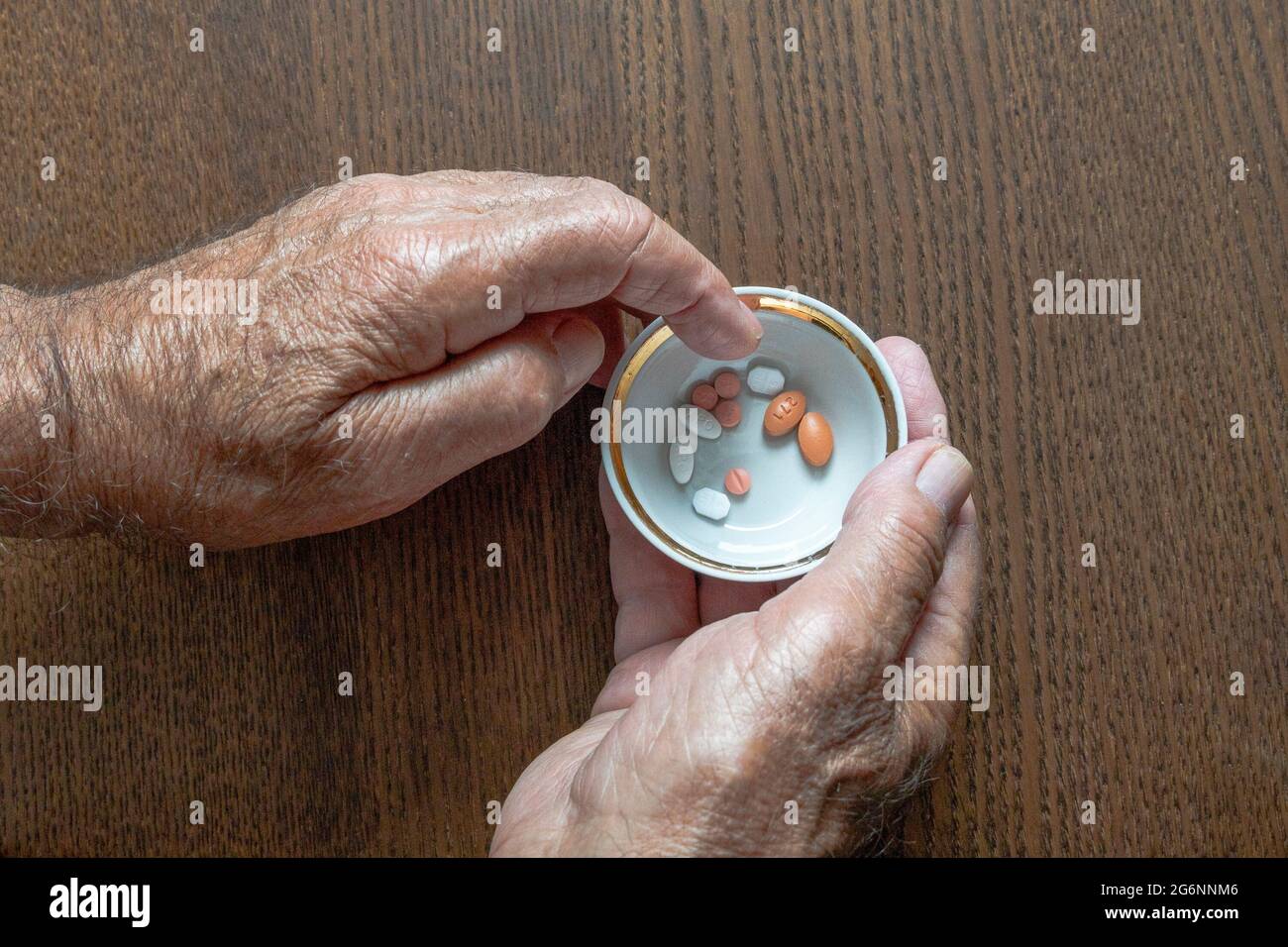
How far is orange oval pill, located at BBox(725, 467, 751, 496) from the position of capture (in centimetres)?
98

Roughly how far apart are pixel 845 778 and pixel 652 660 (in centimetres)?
25

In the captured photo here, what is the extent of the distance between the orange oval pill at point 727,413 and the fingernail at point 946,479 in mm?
211

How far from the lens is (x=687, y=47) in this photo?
1028mm

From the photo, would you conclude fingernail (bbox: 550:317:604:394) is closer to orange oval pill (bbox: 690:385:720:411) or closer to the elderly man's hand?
the elderly man's hand

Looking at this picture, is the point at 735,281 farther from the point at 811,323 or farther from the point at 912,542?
the point at 912,542

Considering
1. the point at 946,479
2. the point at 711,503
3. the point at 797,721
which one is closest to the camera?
the point at 797,721

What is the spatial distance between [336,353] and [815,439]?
48 centimetres

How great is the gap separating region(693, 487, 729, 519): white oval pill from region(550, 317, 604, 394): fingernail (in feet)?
0.59

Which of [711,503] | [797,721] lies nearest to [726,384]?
[711,503]

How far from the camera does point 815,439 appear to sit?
38.1 inches

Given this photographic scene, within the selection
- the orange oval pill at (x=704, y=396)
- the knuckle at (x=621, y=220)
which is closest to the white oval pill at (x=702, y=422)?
the orange oval pill at (x=704, y=396)

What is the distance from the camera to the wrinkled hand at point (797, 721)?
2.46ft

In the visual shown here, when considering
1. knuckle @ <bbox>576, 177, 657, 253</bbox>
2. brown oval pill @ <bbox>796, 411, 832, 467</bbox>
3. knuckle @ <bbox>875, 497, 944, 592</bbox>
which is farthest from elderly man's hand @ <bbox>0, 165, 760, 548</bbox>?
knuckle @ <bbox>875, 497, 944, 592</bbox>

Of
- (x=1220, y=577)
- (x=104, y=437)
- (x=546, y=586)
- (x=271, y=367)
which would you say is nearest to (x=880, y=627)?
(x=546, y=586)
